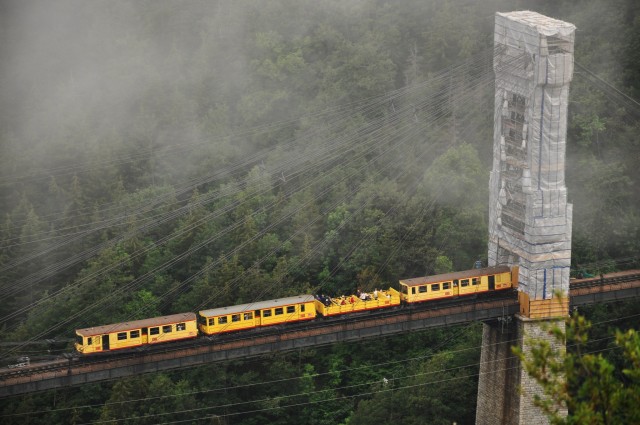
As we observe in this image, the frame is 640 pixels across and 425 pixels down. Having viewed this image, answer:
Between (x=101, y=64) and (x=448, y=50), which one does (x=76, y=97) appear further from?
(x=448, y=50)

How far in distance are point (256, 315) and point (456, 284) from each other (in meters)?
9.11

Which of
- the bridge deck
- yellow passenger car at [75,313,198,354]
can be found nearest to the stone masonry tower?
the bridge deck

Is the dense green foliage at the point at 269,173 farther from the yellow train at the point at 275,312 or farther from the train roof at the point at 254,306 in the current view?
the train roof at the point at 254,306

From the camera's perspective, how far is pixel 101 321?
252ft

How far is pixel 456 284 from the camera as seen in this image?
67750mm

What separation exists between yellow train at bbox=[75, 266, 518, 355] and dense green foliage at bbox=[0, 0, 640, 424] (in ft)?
20.6

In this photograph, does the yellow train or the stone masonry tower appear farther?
the stone masonry tower

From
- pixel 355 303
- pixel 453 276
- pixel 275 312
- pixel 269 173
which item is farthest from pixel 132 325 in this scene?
pixel 269 173

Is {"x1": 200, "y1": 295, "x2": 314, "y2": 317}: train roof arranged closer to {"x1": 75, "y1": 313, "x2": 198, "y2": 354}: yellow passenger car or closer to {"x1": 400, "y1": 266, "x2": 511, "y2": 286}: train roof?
{"x1": 75, "y1": 313, "x2": 198, "y2": 354}: yellow passenger car

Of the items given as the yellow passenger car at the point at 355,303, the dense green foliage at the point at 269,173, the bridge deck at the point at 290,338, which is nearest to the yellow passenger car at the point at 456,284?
the bridge deck at the point at 290,338

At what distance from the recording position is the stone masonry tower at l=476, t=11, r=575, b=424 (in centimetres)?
6456

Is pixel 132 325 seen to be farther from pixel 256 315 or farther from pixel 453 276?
pixel 453 276

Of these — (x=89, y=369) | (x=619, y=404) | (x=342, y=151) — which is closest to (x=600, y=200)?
(x=342, y=151)

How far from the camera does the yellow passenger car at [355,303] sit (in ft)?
217
